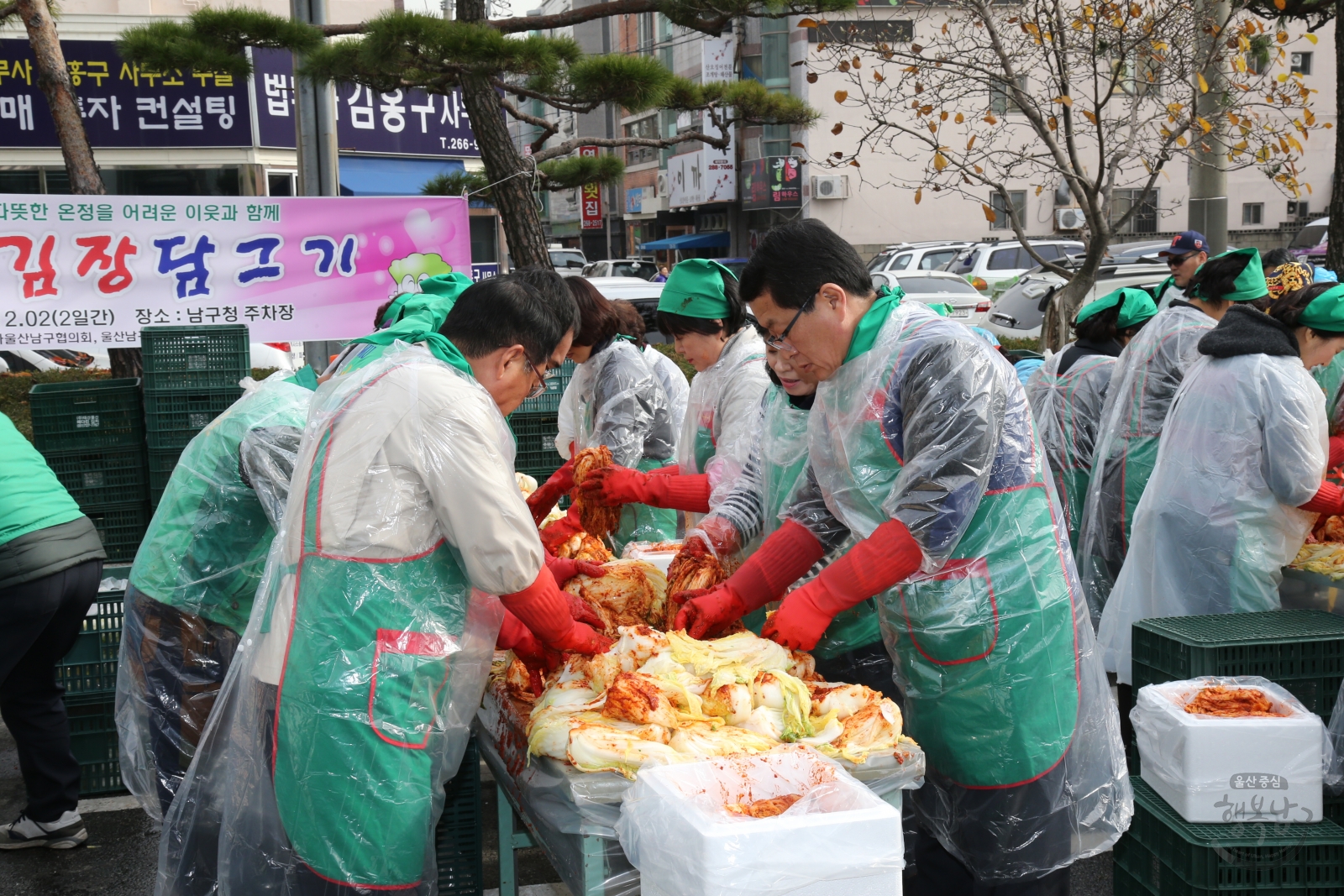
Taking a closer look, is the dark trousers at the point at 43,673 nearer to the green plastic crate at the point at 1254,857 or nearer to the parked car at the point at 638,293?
the green plastic crate at the point at 1254,857

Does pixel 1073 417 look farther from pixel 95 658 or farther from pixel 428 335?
pixel 95 658

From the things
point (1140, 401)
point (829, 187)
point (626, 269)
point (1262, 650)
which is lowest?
point (1262, 650)

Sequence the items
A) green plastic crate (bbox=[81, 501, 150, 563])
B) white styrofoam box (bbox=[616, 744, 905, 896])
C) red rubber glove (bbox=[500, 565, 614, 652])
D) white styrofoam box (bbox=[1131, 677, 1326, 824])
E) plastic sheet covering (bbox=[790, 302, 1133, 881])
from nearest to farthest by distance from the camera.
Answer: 1. white styrofoam box (bbox=[616, 744, 905, 896])
2. plastic sheet covering (bbox=[790, 302, 1133, 881])
3. red rubber glove (bbox=[500, 565, 614, 652])
4. white styrofoam box (bbox=[1131, 677, 1326, 824])
5. green plastic crate (bbox=[81, 501, 150, 563])

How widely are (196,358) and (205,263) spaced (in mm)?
828

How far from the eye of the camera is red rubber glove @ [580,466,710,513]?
11.7 feet

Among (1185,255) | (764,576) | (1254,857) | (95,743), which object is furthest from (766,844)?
(1185,255)

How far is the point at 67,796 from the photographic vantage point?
3771 mm

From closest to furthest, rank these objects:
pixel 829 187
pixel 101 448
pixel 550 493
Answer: pixel 550 493 → pixel 101 448 → pixel 829 187

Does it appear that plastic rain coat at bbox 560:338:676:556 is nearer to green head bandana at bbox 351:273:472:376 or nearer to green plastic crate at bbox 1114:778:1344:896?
green head bandana at bbox 351:273:472:376

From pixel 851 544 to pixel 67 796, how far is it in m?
2.92

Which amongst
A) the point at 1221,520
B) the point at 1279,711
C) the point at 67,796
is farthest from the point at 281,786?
the point at 1221,520

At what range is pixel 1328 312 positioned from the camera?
12.3 feet

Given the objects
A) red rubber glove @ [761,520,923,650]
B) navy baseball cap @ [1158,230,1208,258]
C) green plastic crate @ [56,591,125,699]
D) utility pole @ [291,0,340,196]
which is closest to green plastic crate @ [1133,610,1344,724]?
red rubber glove @ [761,520,923,650]

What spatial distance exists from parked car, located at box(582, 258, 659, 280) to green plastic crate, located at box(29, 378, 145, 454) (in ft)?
59.2
